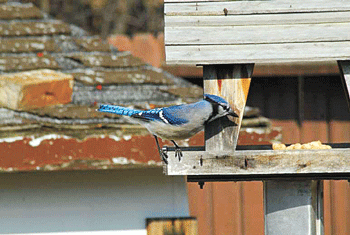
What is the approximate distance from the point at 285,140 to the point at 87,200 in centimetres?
205

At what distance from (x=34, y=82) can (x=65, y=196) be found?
62cm

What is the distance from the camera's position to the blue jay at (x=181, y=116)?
8.38 feet

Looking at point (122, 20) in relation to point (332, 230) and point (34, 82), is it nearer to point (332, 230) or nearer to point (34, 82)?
point (332, 230)

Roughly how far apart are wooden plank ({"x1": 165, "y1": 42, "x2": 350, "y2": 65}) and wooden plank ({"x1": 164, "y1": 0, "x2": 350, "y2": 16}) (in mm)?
124

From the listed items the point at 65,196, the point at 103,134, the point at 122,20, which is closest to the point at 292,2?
the point at 103,134

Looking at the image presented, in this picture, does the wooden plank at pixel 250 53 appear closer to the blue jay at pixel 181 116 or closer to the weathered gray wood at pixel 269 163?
the blue jay at pixel 181 116

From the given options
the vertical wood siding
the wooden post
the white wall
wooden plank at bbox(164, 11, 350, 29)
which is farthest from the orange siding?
wooden plank at bbox(164, 11, 350, 29)

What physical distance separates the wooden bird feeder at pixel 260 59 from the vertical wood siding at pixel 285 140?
2.54 meters

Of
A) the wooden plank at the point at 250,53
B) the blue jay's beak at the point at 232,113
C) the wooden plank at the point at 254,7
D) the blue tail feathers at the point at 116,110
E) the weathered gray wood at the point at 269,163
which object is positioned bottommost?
the weathered gray wood at the point at 269,163

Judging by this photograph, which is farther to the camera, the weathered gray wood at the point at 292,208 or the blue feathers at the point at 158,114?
the blue feathers at the point at 158,114

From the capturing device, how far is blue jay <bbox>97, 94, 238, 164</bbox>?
2.55m

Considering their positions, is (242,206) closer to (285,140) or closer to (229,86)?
(285,140)

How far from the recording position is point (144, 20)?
1005 cm

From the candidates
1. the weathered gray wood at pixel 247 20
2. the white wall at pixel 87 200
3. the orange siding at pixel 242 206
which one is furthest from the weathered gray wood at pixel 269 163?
the orange siding at pixel 242 206
